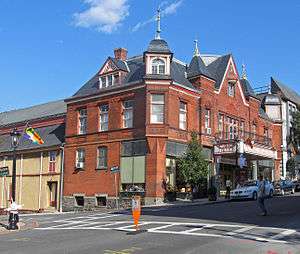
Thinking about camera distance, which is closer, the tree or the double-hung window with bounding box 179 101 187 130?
the tree

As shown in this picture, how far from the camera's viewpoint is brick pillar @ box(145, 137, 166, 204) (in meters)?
35.3

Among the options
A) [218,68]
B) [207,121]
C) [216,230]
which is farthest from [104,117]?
[216,230]

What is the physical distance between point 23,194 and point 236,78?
21.9 m

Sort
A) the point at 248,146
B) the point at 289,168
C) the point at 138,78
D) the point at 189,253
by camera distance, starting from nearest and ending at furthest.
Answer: the point at 189,253
the point at 138,78
the point at 248,146
the point at 289,168

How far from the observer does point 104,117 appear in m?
40.2

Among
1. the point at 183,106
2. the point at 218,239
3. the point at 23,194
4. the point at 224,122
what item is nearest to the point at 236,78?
the point at 224,122

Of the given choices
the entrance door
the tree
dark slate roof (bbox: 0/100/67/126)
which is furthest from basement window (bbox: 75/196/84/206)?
dark slate roof (bbox: 0/100/67/126)

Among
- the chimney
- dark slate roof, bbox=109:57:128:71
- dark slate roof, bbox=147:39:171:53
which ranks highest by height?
the chimney

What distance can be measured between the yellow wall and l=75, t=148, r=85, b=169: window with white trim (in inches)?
96.9

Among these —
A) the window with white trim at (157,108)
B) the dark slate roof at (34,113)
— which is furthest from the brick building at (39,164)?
the window with white trim at (157,108)

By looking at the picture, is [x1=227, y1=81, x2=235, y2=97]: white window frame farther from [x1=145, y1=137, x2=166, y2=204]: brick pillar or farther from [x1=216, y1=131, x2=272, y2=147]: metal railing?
[x1=145, y1=137, x2=166, y2=204]: brick pillar

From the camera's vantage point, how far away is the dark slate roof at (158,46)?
3766 cm

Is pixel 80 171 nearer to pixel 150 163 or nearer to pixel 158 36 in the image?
pixel 150 163

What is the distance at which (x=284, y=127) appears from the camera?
59094 millimetres
